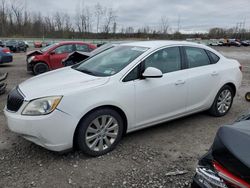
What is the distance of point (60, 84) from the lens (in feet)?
9.86

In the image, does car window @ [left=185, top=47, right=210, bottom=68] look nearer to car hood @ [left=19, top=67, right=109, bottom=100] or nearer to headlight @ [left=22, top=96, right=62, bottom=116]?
car hood @ [left=19, top=67, right=109, bottom=100]

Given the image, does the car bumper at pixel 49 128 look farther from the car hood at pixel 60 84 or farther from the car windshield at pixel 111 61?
the car windshield at pixel 111 61

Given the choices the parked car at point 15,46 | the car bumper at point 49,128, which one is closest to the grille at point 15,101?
the car bumper at point 49,128

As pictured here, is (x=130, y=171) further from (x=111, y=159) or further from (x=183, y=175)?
(x=183, y=175)

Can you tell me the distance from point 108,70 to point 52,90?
36.0 inches

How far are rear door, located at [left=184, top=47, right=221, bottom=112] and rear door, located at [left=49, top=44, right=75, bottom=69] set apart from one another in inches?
268

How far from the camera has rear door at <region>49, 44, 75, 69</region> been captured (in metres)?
9.62

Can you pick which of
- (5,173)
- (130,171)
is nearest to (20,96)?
(5,173)

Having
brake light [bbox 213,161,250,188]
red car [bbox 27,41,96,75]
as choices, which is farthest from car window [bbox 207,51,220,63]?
red car [bbox 27,41,96,75]

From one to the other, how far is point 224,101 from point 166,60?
1774 millimetres

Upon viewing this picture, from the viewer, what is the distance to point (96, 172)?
2775mm

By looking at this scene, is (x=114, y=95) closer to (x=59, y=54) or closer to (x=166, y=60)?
(x=166, y=60)

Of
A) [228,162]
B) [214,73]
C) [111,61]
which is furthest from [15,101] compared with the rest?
[214,73]

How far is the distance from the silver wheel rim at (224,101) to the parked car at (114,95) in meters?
0.12
